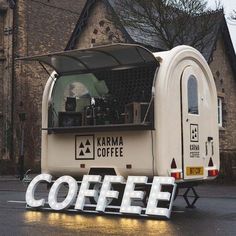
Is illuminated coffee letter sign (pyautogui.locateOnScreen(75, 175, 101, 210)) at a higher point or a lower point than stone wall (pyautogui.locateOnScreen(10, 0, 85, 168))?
lower

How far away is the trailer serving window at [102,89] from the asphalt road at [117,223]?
5.91 ft

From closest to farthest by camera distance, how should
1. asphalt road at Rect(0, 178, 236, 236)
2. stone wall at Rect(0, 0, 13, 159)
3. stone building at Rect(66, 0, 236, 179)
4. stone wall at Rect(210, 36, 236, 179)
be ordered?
asphalt road at Rect(0, 178, 236, 236), stone building at Rect(66, 0, 236, 179), stone wall at Rect(210, 36, 236, 179), stone wall at Rect(0, 0, 13, 159)

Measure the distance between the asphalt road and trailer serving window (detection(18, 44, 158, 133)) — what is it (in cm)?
180

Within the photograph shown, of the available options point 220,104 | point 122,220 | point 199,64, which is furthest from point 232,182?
point 220,104

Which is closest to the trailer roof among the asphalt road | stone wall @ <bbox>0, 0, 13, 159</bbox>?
the asphalt road

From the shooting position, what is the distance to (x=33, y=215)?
10781 mm

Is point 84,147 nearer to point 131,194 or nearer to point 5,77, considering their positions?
point 131,194

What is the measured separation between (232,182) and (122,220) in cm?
1061

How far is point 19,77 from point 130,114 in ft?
78.1

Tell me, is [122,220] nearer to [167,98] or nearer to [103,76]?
[167,98]

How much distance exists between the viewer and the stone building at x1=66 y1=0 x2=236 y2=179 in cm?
3134

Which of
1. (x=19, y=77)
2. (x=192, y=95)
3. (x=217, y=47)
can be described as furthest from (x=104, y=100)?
(x=19, y=77)

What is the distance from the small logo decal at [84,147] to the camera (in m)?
11.3

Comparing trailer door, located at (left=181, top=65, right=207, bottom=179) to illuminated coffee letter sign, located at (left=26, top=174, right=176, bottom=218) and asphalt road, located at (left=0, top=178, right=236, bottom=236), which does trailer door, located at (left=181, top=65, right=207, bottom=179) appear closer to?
illuminated coffee letter sign, located at (left=26, top=174, right=176, bottom=218)
